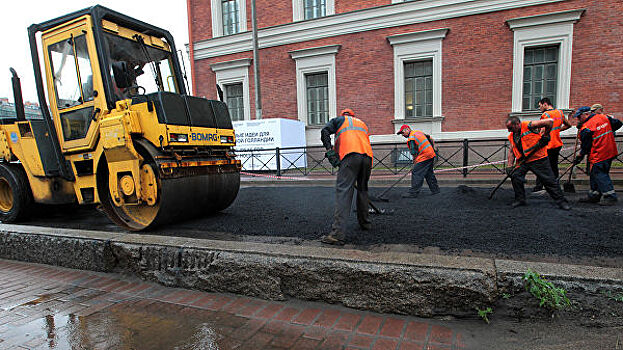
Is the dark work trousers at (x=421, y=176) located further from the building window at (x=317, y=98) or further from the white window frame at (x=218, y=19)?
the white window frame at (x=218, y=19)

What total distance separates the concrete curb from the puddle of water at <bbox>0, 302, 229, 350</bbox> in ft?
1.28

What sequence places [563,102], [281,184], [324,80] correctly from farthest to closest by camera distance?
[324,80] < [563,102] < [281,184]

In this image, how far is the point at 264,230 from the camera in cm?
454

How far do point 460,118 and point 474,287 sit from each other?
1207 cm

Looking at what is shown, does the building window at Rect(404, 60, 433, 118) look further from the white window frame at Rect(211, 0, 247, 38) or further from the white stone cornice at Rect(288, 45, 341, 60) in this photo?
the white window frame at Rect(211, 0, 247, 38)

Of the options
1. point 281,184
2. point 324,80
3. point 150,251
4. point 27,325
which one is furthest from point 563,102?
point 27,325

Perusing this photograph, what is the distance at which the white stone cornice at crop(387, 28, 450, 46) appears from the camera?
1316 centimetres

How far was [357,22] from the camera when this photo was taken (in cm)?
1429

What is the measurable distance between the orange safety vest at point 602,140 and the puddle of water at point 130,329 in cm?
633

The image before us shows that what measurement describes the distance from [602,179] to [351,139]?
470 centimetres

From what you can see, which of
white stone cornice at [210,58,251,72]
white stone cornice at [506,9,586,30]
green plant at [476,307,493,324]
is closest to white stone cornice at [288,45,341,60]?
white stone cornice at [210,58,251,72]

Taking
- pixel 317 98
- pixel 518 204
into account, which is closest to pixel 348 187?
pixel 518 204

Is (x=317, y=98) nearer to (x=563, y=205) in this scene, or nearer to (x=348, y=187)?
(x=563, y=205)

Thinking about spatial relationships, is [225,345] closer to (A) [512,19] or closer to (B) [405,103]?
(B) [405,103]
